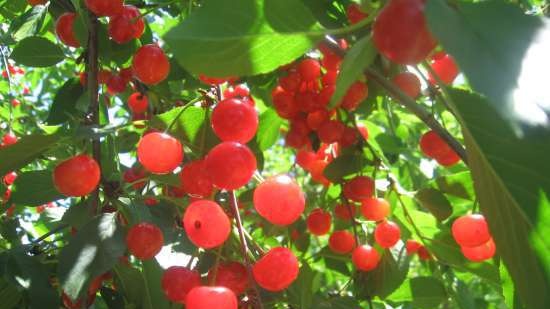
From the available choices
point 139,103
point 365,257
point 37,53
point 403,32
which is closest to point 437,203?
point 365,257

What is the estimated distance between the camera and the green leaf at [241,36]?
812 mm

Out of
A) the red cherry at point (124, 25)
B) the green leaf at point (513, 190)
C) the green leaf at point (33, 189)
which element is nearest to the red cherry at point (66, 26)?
the red cherry at point (124, 25)

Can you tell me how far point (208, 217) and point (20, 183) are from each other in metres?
0.77

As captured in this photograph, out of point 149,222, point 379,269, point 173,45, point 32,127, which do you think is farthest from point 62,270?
point 32,127

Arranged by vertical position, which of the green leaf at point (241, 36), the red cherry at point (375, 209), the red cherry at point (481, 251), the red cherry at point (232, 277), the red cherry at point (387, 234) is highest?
the green leaf at point (241, 36)

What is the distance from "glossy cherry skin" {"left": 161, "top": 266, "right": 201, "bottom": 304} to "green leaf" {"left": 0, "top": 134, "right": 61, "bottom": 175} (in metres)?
0.41

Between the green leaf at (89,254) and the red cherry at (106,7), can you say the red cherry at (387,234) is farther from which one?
the red cherry at (106,7)

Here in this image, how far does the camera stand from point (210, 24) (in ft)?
2.68

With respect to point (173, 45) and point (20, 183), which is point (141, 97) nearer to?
point (20, 183)

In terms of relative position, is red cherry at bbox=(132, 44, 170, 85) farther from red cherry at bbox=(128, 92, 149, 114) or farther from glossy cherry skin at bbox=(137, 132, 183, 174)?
red cherry at bbox=(128, 92, 149, 114)

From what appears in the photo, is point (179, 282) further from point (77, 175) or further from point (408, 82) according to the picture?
point (408, 82)

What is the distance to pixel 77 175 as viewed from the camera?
1.30m

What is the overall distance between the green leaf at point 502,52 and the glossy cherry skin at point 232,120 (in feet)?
2.09

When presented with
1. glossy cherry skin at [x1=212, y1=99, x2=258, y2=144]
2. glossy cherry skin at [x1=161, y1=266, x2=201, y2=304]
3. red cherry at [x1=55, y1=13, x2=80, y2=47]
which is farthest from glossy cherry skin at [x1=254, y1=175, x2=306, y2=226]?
red cherry at [x1=55, y1=13, x2=80, y2=47]
